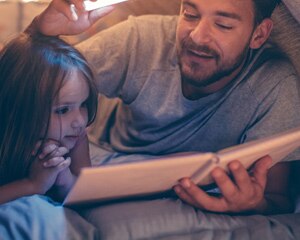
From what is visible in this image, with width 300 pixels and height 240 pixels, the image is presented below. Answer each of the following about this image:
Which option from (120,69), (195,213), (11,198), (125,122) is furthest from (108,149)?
(195,213)

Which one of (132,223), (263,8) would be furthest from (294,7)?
(132,223)

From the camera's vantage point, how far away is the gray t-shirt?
1.04m

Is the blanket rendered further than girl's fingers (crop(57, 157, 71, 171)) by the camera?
No

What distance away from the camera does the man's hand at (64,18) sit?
921 mm

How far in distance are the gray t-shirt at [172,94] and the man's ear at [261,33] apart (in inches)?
1.0

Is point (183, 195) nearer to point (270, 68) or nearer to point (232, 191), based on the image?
point (232, 191)

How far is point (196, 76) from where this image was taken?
104cm

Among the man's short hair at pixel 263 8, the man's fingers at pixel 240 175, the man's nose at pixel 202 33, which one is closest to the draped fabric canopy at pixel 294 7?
the man's short hair at pixel 263 8

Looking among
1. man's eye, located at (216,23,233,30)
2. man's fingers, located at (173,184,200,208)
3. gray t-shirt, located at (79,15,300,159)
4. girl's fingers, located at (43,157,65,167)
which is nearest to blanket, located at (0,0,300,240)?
man's fingers, located at (173,184,200,208)

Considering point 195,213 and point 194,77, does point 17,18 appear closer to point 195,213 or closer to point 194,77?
point 194,77

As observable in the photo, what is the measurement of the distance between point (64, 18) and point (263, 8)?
1.42 ft

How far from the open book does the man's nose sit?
308mm

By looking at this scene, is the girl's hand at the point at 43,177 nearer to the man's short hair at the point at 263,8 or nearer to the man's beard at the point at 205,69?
the man's beard at the point at 205,69

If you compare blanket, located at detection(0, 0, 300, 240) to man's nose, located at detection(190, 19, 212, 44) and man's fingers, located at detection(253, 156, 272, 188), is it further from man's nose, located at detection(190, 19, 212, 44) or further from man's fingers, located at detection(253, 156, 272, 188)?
man's nose, located at detection(190, 19, 212, 44)
